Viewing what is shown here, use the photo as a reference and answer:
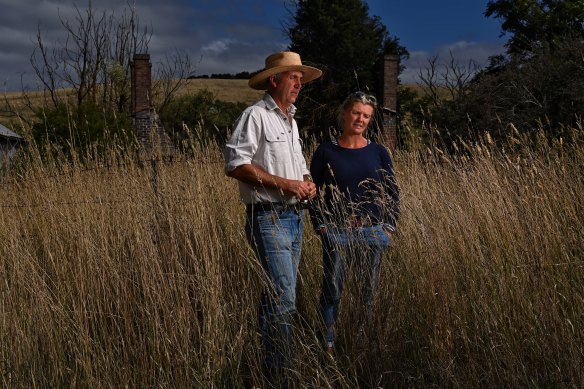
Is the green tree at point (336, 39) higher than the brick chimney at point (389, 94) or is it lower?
higher

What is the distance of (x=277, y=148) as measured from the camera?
3.08m

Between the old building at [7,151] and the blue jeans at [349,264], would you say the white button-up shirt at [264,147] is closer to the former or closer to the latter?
the blue jeans at [349,264]

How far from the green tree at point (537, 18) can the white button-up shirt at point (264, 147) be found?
19.7 m

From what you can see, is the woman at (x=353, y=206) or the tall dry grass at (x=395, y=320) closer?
the tall dry grass at (x=395, y=320)

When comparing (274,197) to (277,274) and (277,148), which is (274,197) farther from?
(277,274)

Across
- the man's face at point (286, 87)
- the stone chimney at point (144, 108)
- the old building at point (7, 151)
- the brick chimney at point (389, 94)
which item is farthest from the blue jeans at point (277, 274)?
the brick chimney at point (389, 94)

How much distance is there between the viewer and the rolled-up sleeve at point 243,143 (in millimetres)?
2996

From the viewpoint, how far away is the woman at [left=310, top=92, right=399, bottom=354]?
10.4 ft

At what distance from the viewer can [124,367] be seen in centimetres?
309

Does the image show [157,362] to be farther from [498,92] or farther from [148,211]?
[498,92]

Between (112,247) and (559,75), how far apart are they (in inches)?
315

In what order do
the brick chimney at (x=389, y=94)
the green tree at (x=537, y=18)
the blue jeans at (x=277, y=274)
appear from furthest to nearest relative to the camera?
the green tree at (x=537, y=18)
the brick chimney at (x=389, y=94)
the blue jeans at (x=277, y=274)

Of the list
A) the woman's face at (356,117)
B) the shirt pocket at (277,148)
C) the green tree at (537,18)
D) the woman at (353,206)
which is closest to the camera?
the shirt pocket at (277,148)

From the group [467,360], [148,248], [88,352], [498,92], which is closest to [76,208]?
[148,248]
